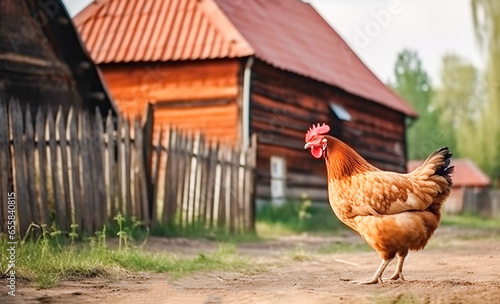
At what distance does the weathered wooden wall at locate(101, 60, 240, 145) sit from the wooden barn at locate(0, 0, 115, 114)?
3.75m

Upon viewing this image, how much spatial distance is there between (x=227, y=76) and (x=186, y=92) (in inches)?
43.2

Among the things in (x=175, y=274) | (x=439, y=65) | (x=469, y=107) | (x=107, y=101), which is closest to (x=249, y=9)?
(x=107, y=101)

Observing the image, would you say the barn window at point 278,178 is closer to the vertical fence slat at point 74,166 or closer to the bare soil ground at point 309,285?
the bare soil ground at point 309,285

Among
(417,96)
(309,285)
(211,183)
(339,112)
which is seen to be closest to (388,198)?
(309,285)

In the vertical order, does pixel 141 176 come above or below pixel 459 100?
below

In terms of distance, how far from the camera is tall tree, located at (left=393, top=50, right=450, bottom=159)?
158ft

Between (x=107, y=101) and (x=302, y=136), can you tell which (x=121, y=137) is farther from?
(x=302, y=136)

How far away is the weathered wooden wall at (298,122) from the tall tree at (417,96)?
26.1 m

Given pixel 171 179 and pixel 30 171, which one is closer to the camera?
pixel 30 171

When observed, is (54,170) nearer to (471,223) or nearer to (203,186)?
(203,186)

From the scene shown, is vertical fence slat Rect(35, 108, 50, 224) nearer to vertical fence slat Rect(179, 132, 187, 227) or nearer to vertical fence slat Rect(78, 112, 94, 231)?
vertical fence slat Rect(78, 112, 94, 231)

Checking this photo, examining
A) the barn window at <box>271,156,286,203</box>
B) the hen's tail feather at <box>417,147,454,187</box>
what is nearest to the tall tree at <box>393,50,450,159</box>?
the barn window at <box>271,156,286,203</box>

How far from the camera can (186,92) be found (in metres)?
16.3

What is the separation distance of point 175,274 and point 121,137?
3644 mm
